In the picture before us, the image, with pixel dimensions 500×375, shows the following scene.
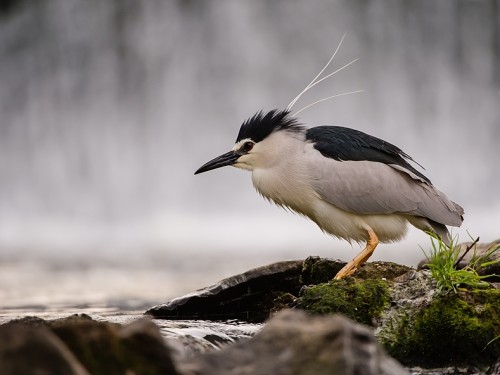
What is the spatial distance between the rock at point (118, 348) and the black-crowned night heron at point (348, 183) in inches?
149

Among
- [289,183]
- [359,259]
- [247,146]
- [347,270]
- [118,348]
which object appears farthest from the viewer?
[247,146]

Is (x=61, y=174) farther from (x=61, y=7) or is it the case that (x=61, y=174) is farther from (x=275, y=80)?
(x=275, y=80)

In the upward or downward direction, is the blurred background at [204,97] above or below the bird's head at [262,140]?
above

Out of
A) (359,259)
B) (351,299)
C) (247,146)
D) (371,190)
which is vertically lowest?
(351,299)

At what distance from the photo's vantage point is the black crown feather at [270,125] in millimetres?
7211

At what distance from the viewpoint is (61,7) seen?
1906 centimetres

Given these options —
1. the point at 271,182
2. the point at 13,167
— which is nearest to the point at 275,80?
the point at 13,167

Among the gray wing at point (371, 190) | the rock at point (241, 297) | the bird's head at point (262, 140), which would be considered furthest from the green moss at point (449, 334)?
the bird's head at point (262, 140)

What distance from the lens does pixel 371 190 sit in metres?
6.93

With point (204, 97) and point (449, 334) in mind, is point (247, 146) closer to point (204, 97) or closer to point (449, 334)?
point (449, 334)

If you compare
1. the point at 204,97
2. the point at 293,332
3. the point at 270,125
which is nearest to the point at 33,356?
the point at 293,332

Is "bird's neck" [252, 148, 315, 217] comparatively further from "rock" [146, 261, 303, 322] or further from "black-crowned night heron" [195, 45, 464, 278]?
"rock" [146, 261, 303, 322]

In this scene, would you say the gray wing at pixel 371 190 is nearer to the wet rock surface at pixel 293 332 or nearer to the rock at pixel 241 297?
the wet rock surface at pixel 293 332

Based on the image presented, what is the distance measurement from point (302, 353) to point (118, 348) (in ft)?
2.08
